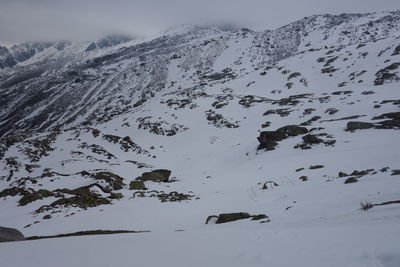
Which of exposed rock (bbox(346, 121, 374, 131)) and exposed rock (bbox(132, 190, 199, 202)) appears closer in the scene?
exposed rock (bbox(132, 190, 199, 202))

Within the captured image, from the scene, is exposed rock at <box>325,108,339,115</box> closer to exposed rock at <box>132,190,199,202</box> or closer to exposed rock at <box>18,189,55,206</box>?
exposed rock at <box>132,190,199,202</box>

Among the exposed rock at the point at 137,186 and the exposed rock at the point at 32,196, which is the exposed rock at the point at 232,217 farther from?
the exposed rock at the point at 32,196

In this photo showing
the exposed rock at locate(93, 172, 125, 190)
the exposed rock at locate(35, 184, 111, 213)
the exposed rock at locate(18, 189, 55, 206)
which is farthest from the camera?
the exposed rock at locate(93, 172, 125, 190)

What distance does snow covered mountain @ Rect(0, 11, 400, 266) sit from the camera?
5.30 meters

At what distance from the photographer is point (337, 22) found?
652 ft

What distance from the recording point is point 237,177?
26688 mm

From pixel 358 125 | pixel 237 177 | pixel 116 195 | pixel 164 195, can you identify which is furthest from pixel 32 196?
pixel 358 125

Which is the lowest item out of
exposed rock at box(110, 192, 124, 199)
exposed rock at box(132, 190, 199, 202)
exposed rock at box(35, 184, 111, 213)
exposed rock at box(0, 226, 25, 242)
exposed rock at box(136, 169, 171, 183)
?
exposed rock at box(136, 169, 171, 183)

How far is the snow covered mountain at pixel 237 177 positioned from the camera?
5297 millimetres

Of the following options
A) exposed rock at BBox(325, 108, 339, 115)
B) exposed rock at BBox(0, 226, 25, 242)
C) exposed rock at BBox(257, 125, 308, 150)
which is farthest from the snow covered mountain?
exposed rock at BBox(0, 226, 25, 242)

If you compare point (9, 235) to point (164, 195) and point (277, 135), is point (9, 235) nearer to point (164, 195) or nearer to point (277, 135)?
point (164, 195)

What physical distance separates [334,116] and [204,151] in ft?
72.6

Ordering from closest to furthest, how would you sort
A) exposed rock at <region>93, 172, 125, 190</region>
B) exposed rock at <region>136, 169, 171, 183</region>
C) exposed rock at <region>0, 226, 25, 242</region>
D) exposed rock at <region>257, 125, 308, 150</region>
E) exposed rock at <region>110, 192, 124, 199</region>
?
exposed rock at <region>0, 226, 25, 242</region>, exposed rock at <region>110, 192, 124, 199</region>, exposed rock at <region>93, 172, 125, 190</region>, exposed rock at <region>136, 169, 171, 183</region>, exposed rock at <region>257, 125, 308, 150</region>

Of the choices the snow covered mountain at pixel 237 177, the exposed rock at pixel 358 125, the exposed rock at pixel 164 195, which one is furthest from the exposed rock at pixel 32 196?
the exposed rock at pixel 358 125
